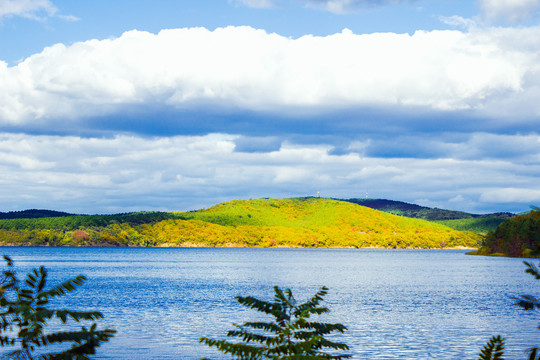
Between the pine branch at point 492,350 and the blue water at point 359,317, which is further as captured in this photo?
the blue water at point 359,317

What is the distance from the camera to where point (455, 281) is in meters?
110

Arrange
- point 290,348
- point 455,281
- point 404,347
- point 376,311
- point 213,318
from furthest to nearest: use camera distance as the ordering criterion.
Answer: point 455,281 → point 376,311 → point 213,318 → point 404,347 → point 290,348

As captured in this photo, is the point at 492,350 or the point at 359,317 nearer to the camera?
the point at 492,350

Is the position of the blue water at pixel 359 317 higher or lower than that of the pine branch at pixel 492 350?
lower

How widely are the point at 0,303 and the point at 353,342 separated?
3465cm

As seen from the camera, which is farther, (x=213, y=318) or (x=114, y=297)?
(x=114, y=297)

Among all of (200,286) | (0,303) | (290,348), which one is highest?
(0,303)

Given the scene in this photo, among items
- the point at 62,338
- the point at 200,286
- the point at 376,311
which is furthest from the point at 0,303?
the point at 200,286

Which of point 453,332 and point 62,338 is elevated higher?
point 62,338

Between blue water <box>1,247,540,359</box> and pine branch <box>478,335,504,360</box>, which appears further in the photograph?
blue water <box>1,247,540,359</box>

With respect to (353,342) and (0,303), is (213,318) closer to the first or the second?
(353,342)

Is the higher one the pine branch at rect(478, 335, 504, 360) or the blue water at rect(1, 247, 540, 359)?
the pine branch at rect(478, 335, 504, 360)

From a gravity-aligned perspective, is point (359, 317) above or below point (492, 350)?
below

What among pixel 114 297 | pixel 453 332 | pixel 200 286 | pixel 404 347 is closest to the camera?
pixel 404 347
